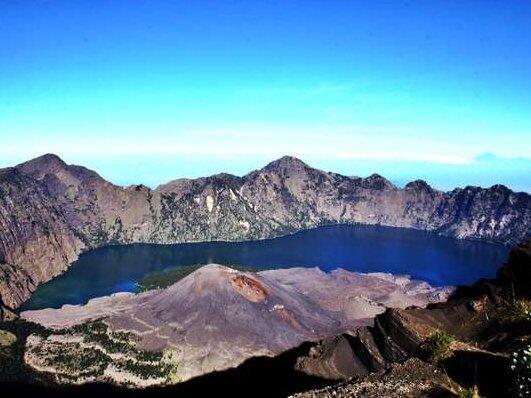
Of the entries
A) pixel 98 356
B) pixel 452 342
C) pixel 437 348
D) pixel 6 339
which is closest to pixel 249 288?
pixel 98 356

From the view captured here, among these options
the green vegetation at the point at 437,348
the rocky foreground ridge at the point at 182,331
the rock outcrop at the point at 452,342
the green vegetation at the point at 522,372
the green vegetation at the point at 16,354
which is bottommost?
the green vegetation at the point at 16,354

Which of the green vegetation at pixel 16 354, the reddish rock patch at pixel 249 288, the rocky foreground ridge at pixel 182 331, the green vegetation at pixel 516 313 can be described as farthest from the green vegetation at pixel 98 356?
the green vegetation at pixel 516 313

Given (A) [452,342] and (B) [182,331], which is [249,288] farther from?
(A) [452,342]

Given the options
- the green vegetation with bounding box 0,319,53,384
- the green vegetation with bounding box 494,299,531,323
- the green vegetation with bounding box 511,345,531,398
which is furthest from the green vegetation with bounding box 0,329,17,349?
the green vegetation with bounding box 511,345,531,398

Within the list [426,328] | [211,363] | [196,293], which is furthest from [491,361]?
[196,293]

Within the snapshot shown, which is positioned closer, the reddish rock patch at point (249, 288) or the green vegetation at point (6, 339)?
the green vegetation at point (6, 339)

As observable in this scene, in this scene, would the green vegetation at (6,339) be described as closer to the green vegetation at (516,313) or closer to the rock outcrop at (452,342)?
the rock outcrop at (452,342)

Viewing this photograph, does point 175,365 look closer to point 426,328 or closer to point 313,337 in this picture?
point 313,337
